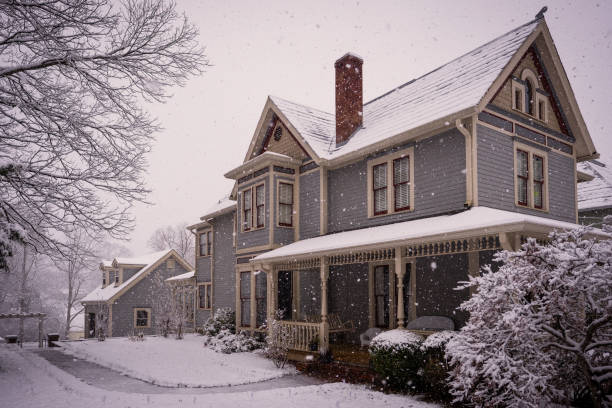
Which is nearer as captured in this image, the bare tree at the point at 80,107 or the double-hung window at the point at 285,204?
the bare tree at the point at 80,107

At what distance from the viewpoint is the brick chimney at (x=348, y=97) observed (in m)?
17.1

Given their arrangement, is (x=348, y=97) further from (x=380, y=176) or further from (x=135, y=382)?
(x=135, y=382)

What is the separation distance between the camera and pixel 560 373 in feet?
24.4

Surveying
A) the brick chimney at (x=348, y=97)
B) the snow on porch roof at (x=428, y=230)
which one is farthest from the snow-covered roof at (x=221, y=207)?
the brick chimney at (x=348, y=97)

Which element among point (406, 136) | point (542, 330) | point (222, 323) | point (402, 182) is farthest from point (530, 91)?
point (222, 323)

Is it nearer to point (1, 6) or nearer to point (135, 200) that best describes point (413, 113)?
point (135, 200)

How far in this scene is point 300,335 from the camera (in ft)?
47.4

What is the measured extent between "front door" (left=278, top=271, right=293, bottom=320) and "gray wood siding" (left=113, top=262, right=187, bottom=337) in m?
17.9

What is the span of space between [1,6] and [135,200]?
154 inches

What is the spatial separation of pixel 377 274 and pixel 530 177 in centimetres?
532

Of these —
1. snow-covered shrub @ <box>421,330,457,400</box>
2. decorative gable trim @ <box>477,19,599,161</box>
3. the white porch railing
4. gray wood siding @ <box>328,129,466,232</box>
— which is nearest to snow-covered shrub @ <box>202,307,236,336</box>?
the white porch railing

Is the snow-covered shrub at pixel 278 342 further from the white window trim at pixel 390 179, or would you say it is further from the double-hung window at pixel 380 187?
the double-hung window at pixel 380 187

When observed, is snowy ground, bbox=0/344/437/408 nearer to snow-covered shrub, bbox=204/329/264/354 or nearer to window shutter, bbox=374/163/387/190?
snow-covered shrub, bbox=204/329/264/354

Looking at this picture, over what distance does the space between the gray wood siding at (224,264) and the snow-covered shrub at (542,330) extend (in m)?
15.2
